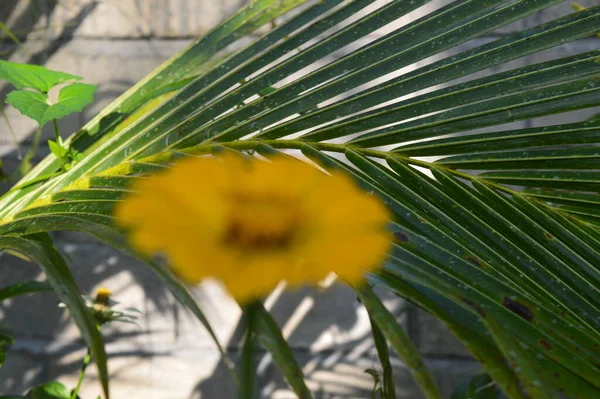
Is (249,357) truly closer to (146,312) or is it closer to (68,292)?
(68,292)

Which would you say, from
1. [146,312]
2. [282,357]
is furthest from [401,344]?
[146,312]

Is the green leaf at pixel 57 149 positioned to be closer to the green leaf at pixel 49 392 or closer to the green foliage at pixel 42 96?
the green foliage at pixel 42 96

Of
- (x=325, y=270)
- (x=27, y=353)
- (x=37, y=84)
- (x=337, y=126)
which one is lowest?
(x=27, y=353)

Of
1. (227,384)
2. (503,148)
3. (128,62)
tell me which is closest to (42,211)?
(503,148)

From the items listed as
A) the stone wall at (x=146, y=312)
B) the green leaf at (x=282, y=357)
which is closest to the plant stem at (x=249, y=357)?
the green leaf at (x=282, y=357)

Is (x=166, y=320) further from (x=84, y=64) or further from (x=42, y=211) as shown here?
(x=42, y=211)
